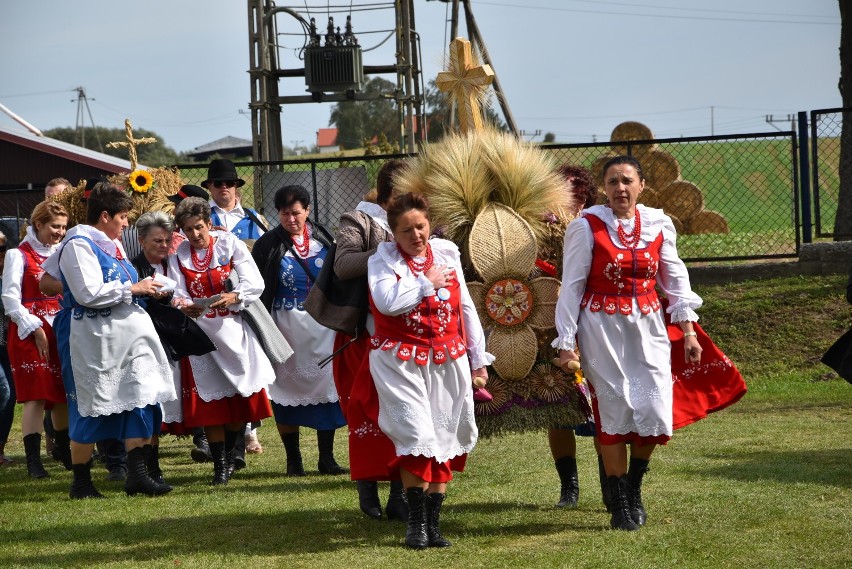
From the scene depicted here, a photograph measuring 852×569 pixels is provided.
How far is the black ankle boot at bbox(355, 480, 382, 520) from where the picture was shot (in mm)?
6008

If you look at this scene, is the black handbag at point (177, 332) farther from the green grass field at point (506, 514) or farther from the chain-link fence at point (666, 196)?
the chain-link fence at point (666, 196)

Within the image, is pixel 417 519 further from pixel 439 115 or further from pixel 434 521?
pixel 439 115

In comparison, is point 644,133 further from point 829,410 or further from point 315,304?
point 315,304

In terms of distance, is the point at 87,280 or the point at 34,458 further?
the point at 34,458

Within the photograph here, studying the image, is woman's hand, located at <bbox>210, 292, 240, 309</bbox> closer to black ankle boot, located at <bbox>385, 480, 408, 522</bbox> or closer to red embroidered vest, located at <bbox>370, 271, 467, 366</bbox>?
black ankle boot, located at <bbox>385, 480, 408, 522</bbox>

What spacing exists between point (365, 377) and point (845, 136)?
913 cm

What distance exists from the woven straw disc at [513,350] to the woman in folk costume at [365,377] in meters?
0.63

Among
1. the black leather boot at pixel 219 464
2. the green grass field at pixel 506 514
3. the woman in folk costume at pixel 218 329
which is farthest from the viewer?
the black leather boot at pixel 219 464

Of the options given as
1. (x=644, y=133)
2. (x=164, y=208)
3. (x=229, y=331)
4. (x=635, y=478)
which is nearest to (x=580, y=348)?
(x=635, y=478)

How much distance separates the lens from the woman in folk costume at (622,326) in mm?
5352

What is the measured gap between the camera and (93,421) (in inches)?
260

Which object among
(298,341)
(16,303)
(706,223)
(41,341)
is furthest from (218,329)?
(706,223)

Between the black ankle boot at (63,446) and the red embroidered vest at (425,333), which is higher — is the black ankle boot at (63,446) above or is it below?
below

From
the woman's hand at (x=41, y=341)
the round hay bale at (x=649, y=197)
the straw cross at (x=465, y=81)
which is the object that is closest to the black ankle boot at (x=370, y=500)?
the straw cross at (x=465, y=81)
